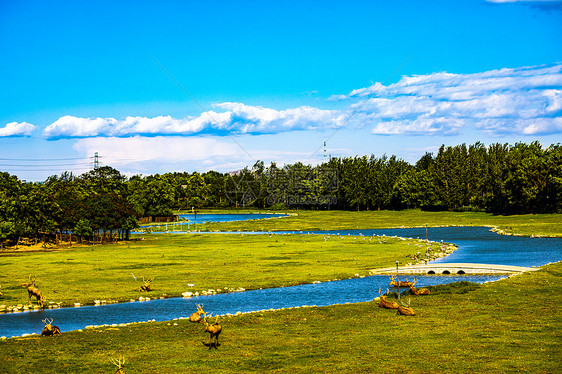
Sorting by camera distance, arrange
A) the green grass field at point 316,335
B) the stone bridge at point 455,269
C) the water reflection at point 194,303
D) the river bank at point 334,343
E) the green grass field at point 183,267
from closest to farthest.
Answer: the river bank at point 334,343 → the green grass field at point 316,335 → the water reflection at point 194,303 → the green grass field at point 183,267 → the stone bridge at point 455,269

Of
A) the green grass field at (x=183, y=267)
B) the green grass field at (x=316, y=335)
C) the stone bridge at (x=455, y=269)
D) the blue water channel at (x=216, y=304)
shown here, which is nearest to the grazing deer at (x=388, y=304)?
the green grass field at (x=316, y=335)

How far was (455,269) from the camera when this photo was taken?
6222 centimetres

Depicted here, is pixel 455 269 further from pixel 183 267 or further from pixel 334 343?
pixel 334 343

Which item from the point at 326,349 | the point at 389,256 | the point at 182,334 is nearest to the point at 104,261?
the point at 389,256

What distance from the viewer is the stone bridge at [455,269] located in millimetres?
60219

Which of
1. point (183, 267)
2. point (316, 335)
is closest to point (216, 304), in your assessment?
Result: point (316, 335)

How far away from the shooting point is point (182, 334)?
3353 centimetres

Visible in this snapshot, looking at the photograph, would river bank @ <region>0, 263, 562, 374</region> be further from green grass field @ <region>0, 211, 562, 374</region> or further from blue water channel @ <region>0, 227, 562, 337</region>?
blue water channel @ <region>0, 227, 562, 337</region>

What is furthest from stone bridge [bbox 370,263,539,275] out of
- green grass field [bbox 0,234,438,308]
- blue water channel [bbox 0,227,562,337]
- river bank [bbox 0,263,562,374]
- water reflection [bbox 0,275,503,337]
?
river bank [bbox 0,263,562,374]

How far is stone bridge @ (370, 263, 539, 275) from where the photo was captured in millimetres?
60219

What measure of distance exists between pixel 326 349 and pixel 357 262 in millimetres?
45235

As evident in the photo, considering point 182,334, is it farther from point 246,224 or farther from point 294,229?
point 246,224

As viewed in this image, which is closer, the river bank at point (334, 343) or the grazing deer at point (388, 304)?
the river bank at point (334, 343)

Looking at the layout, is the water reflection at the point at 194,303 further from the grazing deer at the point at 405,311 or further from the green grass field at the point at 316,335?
the grazing deer at the point at 405,311
